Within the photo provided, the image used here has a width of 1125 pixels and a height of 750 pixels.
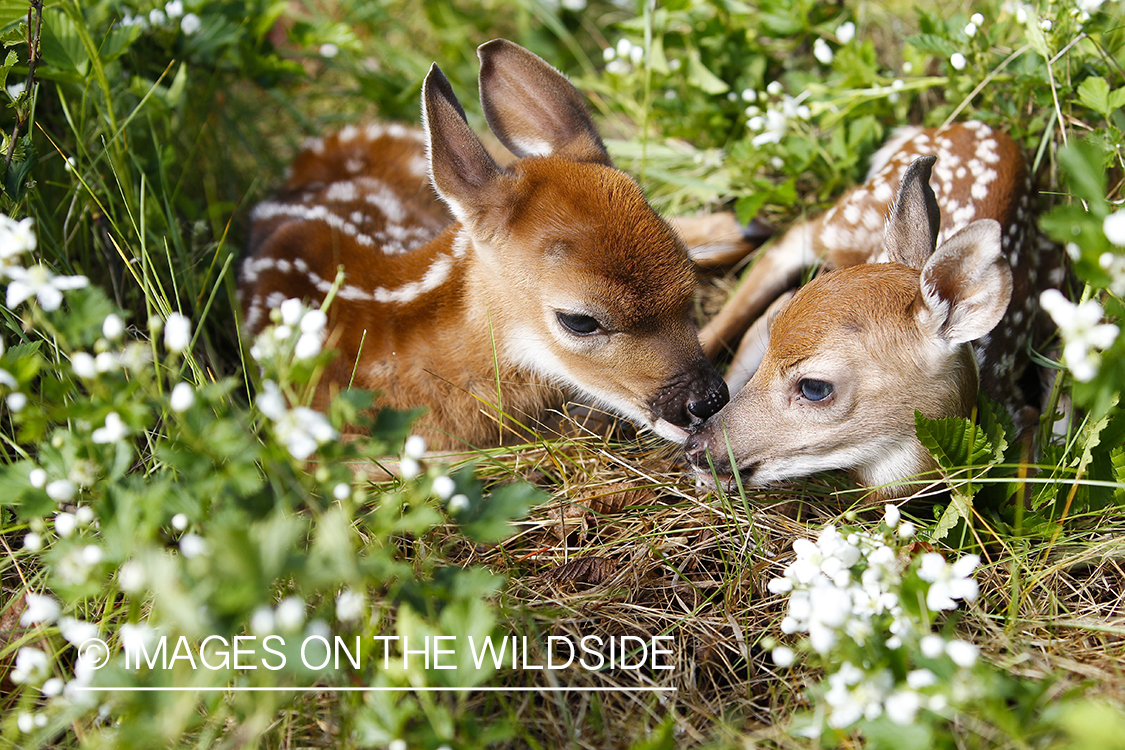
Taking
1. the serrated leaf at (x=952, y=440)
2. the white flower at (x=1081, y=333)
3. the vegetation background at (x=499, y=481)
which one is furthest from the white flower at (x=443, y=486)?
the serrated leaf at (x=952, y=440)

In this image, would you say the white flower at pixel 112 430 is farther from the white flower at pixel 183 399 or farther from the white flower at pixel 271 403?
the white flower at pixel 271 403

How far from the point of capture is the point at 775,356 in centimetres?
255

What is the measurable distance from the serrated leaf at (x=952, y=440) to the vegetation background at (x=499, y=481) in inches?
0.5

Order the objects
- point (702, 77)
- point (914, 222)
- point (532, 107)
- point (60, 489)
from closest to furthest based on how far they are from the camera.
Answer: point (60, 489), point (914, 222), point (532, 107), point (702, 77)

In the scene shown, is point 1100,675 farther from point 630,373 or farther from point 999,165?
point 999,165

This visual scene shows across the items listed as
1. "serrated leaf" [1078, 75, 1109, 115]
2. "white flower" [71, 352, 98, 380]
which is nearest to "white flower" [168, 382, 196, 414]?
"white flower" [71, 352, 98, 380]

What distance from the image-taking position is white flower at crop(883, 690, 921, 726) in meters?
1.53

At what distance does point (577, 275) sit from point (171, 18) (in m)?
2.01

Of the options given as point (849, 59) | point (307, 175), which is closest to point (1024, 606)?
point (849, 59)

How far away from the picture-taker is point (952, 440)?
91.1 inches

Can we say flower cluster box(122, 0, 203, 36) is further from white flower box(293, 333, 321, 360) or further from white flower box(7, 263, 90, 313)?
white flower box(293, 333, 321, 360)

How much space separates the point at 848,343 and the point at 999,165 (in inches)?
48.3

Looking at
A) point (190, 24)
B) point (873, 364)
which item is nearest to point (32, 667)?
point (873, 364)

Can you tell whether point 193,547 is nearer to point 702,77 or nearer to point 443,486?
point 443,486
